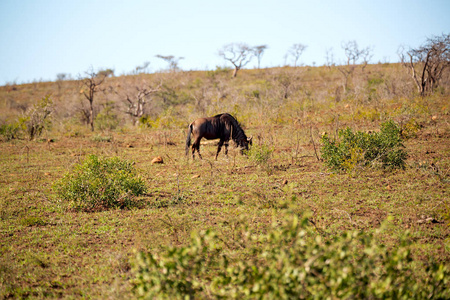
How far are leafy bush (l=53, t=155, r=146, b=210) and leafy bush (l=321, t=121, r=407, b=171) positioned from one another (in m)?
4.55

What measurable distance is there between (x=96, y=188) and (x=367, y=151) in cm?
613

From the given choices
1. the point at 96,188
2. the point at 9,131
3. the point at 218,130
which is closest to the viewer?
the point at 96,188

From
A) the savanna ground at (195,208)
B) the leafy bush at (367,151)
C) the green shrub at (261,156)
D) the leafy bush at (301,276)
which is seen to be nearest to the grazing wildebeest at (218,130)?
the savanna ground at (195,208)

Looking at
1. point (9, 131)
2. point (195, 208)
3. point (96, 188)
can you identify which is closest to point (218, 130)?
point (195, 208)

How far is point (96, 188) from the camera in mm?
6578

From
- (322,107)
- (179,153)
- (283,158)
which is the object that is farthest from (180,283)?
(322,107)

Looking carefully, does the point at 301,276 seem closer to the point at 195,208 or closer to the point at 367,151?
the point at 195,208

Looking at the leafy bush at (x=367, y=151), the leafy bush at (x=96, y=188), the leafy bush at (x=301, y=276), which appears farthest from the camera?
the leafy bush at (x=367, y=151)

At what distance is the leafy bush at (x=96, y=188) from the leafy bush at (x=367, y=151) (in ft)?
14.9

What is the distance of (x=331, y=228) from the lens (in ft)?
16.9

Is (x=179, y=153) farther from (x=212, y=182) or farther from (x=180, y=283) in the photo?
(x=180, y=283)

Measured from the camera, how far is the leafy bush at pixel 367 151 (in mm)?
7820

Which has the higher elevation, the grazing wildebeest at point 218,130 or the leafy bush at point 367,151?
→ the grazing wildebeest at point 218,130

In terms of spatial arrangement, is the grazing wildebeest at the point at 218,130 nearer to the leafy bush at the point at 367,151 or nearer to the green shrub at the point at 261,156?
the green shrub at the point at 261,156
